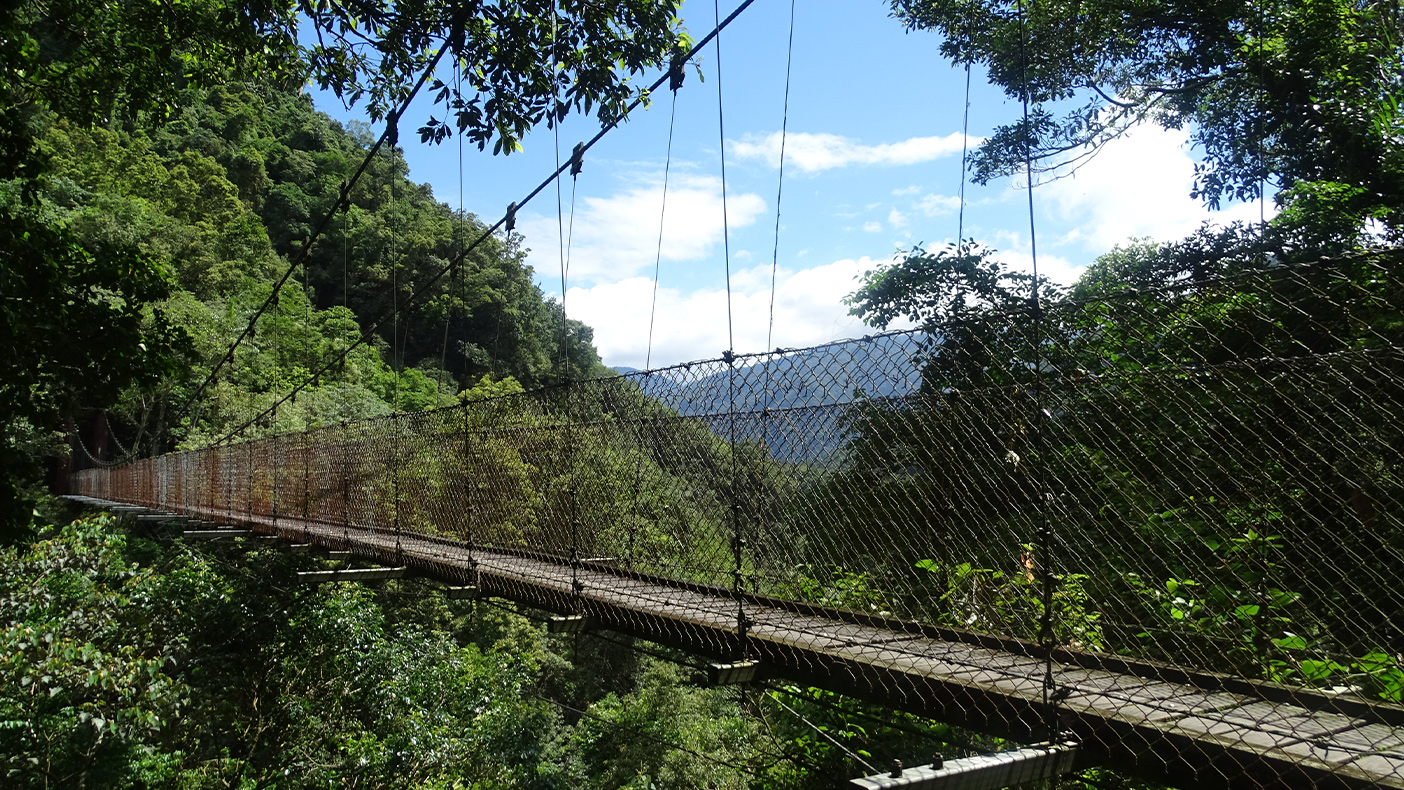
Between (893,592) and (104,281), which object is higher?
(104,281)

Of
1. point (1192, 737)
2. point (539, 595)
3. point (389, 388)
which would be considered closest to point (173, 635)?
point (539, 595)

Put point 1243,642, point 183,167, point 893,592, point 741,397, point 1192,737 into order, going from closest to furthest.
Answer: point 1192,737, point 1243,642, point 893,592, point 741,397, point 183,167

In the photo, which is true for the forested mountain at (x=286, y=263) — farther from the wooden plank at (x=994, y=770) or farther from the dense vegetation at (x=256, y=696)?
the wooden plank at (x=994, y=770)

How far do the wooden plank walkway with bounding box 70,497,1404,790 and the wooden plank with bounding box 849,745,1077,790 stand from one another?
0.05 meters

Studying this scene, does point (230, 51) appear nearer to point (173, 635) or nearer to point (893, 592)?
point (893, 592)

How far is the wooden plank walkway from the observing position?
1035 mm

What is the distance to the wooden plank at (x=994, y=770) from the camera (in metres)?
1.11

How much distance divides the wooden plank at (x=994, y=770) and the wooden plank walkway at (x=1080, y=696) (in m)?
0.05

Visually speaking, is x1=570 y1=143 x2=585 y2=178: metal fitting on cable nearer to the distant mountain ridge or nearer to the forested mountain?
the distant mountain ridge

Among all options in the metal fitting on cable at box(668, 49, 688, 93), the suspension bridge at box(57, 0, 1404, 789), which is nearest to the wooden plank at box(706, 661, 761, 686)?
the suspension bridge at box(57, 0, 1404, 789)

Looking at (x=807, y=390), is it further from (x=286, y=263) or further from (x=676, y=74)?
(x=286, y=263)

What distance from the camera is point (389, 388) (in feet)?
65.0

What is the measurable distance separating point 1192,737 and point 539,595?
1.76 meters

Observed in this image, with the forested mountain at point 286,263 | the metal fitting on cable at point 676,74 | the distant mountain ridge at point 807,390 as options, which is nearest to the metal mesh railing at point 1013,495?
the distant mountain ridge at point 807,390
